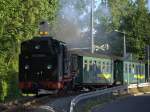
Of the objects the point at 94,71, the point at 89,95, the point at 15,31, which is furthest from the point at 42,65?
the point at 94,71

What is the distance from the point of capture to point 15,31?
1071 inches

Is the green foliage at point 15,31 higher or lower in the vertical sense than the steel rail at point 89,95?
higher

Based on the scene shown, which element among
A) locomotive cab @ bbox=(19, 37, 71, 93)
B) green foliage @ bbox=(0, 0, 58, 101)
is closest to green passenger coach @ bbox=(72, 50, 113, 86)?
green foliage @ bbox=(0, 0, 58, 101)

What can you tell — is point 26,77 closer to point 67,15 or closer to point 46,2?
point 46,2

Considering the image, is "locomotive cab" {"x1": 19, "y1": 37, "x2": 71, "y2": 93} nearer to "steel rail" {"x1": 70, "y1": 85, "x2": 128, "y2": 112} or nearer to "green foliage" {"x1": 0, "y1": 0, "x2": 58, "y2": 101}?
"green foliage" {"x1": 0, "y1": 0, "x2": 58, "y2": 101}

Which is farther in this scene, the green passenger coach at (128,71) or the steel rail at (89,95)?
the green passenger coach at (128,71)

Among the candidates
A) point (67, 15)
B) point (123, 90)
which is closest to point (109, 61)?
point (123, 90)

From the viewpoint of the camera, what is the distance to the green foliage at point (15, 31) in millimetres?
27242

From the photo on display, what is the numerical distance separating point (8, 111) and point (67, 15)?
169 ft

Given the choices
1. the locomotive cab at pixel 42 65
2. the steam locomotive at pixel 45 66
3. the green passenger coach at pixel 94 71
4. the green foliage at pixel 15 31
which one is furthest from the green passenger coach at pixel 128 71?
the locomotive cab at pixel 42 65

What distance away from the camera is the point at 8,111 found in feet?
60.6

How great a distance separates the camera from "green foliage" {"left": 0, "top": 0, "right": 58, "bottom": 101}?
1073 inches

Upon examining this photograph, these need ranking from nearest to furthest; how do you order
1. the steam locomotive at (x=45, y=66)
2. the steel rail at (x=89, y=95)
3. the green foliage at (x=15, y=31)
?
the steel rail at (x=89, y=95) → the green foliage at (x=15, y=31) → the steam locomotive at (x=45, y=66)

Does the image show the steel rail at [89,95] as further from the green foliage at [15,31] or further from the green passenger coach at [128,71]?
the green passenger coach at [128,71]
